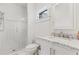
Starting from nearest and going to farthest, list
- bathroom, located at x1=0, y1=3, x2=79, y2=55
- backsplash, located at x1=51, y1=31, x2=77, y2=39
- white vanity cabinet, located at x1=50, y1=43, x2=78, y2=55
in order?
1. white vanity cabinet, located at x1=50, y1=43, x2=78, y2=55
2. backsplash, located at x1=51, y1=31, x2=77, y2=39
3. bathroom, located at x1=0, y1=3, x2=79, y2=55

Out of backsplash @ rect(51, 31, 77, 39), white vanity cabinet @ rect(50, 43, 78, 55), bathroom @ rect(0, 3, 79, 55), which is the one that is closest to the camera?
white vanity cabinet @ rect(50, 43, 78, 55)

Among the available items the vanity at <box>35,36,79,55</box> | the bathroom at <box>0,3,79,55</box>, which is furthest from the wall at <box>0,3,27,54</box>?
the vanity at <box>35,36,79,55</box>

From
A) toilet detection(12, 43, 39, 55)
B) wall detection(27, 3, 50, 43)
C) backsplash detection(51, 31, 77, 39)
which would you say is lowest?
toilet detection(12, 43, 39, 55)

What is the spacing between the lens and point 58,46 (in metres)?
0.99

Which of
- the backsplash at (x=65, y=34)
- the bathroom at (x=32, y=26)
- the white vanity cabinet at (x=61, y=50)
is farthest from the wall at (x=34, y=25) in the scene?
the white vanity cabinet at (x=61, y=50)

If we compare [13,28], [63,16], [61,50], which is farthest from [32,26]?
[61,50]

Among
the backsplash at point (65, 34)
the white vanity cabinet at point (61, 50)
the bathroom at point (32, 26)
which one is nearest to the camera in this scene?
the white vanity cabinet at point (61, 50)

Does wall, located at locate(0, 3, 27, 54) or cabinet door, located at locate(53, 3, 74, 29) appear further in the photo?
wall, located at locate(0, 3, 27, 54)

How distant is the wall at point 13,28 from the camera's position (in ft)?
4.14

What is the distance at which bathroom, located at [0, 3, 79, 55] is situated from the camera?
47.1 inches

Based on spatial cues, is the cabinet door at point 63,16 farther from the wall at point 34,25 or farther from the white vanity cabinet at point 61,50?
the white vanity cabinet at point 61,50

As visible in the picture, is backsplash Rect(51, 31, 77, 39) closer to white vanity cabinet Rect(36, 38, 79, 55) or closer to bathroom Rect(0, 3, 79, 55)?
bathroom Rect(0, 3, 79, 55)

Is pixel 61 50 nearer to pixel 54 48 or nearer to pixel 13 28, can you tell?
pixel 54 48
